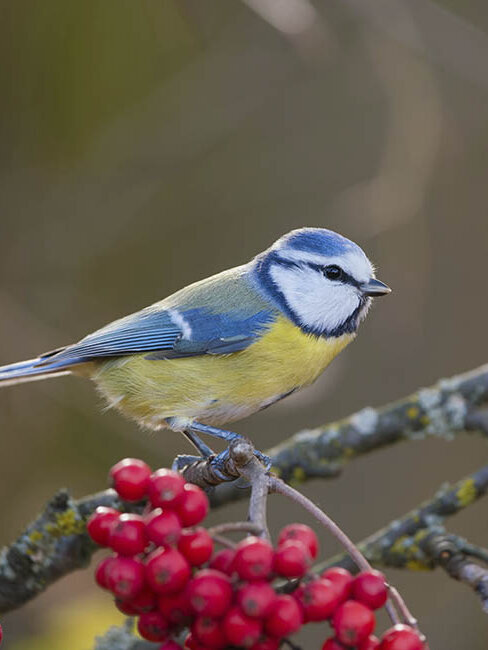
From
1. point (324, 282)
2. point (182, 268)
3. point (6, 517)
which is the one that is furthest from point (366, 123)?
point (6, 517)

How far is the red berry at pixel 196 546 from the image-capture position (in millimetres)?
1135

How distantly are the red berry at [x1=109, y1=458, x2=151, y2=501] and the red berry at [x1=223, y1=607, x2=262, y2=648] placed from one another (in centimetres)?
22

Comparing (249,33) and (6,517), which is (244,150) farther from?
(6,517)

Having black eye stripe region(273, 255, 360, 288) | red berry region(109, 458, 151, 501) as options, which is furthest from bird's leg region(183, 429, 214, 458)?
red berry region(109, 458, 151, 501)

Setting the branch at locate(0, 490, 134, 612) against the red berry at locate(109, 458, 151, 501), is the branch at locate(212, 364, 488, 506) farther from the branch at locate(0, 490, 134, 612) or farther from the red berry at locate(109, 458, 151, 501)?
the red berry at locate(109, 458, 151, 501)

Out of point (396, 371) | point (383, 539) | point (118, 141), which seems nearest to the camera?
point (383, 539)

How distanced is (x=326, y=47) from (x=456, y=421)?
4.71ft

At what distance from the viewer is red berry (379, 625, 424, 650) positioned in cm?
111

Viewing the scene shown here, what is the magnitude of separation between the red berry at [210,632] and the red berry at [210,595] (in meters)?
0.02

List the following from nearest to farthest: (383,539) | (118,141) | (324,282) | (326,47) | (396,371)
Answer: (383,539)
(324,282)
(326,47)
(118,141)
(396,371)

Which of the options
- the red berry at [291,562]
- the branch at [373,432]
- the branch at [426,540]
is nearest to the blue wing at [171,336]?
the branch at [373,432]

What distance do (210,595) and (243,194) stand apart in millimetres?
2960

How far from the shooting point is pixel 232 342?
7.22 feet

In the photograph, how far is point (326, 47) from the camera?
3045mm
